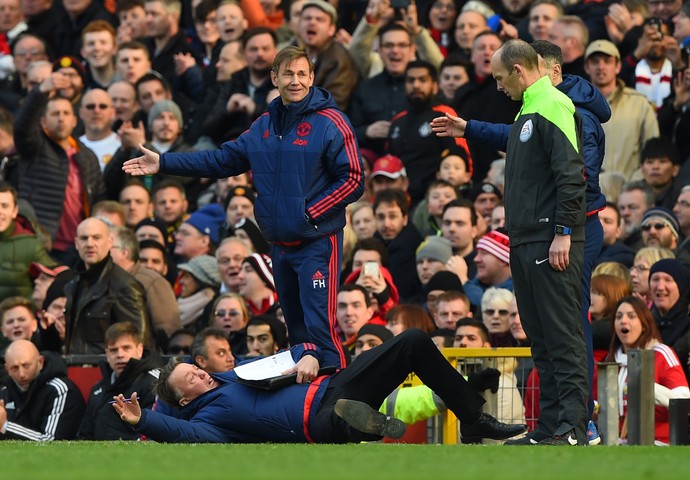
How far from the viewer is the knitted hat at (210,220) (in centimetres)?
1786

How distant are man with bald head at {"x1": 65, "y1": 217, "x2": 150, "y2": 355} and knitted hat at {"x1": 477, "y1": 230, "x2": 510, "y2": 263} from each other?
10.6 ft

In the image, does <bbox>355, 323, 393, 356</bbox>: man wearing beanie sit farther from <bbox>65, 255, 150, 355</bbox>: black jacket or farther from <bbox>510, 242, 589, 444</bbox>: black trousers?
<bbox>510, 242, 589, 444</bbox>: black trousers

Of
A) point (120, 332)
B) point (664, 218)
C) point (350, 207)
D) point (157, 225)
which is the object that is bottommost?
point (120, 332)

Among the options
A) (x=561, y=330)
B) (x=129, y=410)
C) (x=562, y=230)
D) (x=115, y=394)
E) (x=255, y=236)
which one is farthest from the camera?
(x=255, y=236)

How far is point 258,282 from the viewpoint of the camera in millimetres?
16062

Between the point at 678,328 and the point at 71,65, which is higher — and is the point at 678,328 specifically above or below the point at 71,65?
below

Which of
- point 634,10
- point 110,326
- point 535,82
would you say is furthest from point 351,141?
point 634,10

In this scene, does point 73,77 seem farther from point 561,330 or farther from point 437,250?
point 561,330

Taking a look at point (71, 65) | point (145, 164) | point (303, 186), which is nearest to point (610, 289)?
point (303, 186)

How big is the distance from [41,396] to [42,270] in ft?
9.25

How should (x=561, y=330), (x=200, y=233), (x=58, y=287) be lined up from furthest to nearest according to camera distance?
(x=200, y=233)
(x=58, y=287)
(x=561, y=330)

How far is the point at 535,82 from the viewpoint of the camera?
412 inches

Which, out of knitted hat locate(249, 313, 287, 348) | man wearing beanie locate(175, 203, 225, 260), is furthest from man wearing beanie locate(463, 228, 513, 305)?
man wearing beanie locate(175, 203, 225, 260)

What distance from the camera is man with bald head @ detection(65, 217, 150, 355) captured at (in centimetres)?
1512
